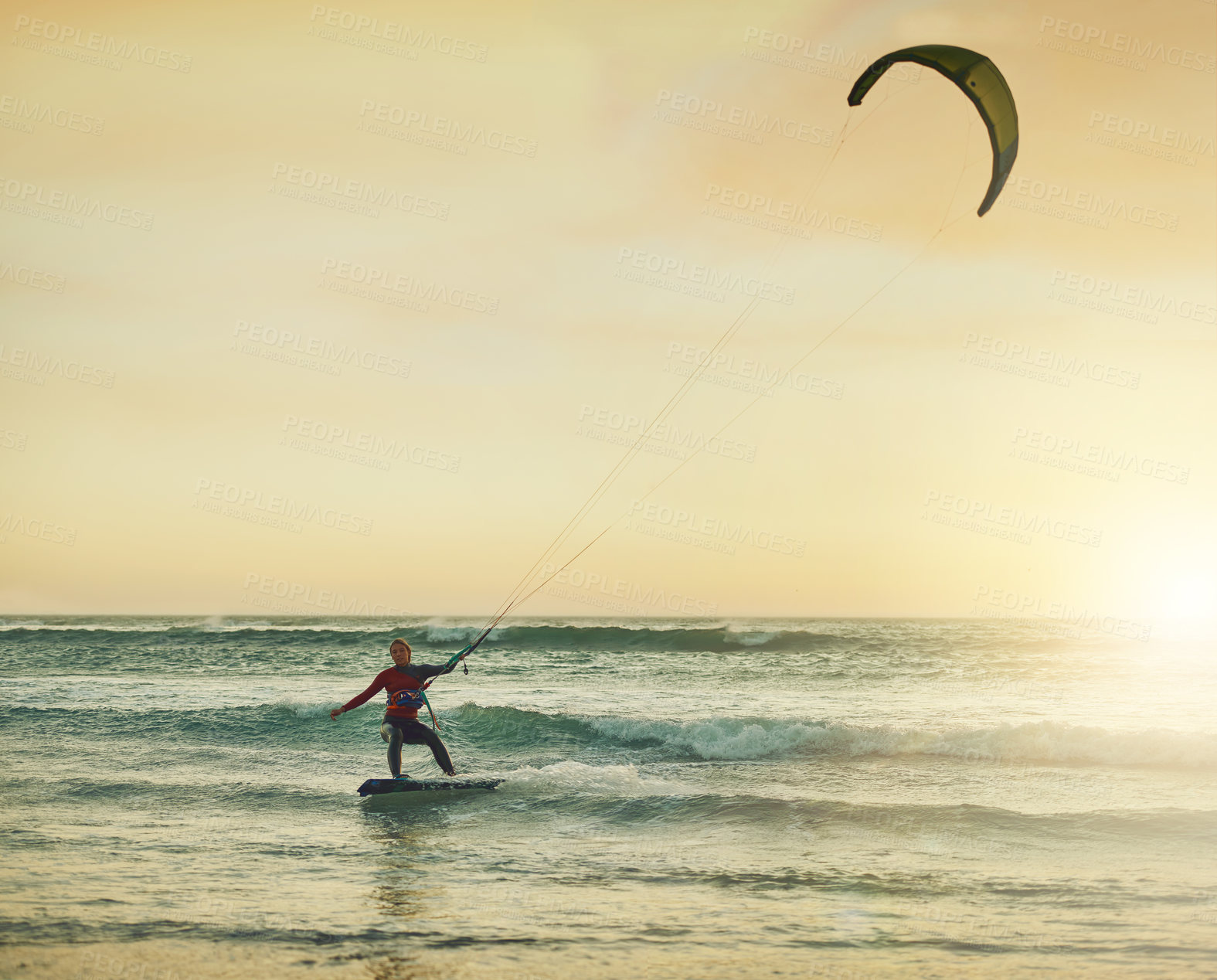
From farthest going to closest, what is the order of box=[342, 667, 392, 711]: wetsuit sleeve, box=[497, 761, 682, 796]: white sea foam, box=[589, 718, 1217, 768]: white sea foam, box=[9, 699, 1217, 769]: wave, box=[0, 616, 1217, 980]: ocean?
box=[9, 699, 1217, 769]: wave, box=[589, 718, 1217, 768]: white sea foam, box=[497, 761, 682, 796]: white sea foam, box=[342, 667, 392, 711]: wetsuit sleeve, box=[0, 616, 1217, 980]: ocean

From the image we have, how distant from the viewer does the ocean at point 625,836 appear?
606 cm

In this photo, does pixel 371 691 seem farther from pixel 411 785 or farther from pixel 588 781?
pixel 588 781

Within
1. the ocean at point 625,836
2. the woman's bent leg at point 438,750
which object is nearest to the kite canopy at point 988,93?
the ocean at point 625,836

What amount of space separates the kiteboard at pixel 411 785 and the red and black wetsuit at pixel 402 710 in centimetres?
15

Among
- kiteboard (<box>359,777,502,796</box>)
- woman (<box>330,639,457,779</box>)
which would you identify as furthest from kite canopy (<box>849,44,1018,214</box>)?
kiteboard (<box>359,777,502,796</box>)

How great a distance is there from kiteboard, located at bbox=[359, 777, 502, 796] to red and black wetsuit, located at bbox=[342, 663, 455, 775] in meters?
0.15

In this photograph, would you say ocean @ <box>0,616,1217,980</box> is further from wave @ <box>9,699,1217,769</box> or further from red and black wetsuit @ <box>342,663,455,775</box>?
red and black wetsuit @ <box>342,663,455,775</box>

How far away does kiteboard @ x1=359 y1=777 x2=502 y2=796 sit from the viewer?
10.8 meters

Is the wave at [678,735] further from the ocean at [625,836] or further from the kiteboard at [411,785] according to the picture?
the kiteboard at [411,785]

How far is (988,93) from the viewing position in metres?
9.84

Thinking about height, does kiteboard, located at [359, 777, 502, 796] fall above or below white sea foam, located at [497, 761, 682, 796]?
above

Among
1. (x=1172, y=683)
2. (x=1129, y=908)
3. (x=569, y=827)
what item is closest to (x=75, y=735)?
(x=569, y=827)

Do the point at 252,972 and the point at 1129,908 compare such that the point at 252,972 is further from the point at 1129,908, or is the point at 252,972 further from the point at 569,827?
the point at 1129,908

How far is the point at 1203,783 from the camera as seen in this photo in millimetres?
12414
